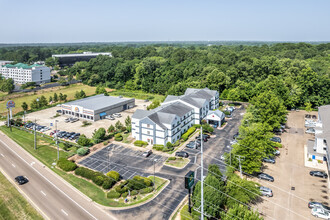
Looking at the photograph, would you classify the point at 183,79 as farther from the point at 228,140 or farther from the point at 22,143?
the point at 22,143

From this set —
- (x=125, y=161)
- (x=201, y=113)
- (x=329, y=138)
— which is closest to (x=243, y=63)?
(x=201, y=113)

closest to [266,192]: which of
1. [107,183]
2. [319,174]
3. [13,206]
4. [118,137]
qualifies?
[319,174]

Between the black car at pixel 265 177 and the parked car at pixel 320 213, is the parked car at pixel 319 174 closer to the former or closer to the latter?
the black car at pixel 265 177

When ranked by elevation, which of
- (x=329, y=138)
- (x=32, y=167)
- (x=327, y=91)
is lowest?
(x=32, y=167)

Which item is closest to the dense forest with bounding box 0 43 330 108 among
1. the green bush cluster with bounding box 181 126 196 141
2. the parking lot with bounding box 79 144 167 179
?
the green bush cluster with bounding box 181 126 196 141

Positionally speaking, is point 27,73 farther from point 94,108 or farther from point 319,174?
point 319,174

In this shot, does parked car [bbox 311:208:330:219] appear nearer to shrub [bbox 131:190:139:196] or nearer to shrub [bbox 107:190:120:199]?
shrub [bbox 131:190:139:196]

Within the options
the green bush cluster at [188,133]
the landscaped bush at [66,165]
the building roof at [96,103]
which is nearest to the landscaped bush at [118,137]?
the landscaped bush at [66,165]
